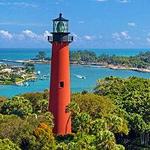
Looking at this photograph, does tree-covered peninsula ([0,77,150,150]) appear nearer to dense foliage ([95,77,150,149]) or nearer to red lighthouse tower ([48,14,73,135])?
dense foliage ([95,77,150,149])

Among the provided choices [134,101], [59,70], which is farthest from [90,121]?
[134,101]

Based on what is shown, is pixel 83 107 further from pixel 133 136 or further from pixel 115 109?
pixel 133 136

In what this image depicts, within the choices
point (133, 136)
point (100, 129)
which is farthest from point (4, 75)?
point (100, 129)

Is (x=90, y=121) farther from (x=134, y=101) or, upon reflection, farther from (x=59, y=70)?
(x=134, y=101)

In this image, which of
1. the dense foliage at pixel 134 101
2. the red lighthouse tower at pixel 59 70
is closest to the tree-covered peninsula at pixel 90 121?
the dense foliage at pixel 134 101

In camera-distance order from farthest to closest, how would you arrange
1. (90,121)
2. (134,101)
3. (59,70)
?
(134,101) < (59,70) < (90,121)

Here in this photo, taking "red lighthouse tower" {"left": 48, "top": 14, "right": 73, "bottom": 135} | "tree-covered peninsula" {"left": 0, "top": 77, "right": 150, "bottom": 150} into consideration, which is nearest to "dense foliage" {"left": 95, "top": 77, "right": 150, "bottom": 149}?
"tree-covered peninsula" {"left": 0, "top": 77, "right": 150, "bottom": 150}
